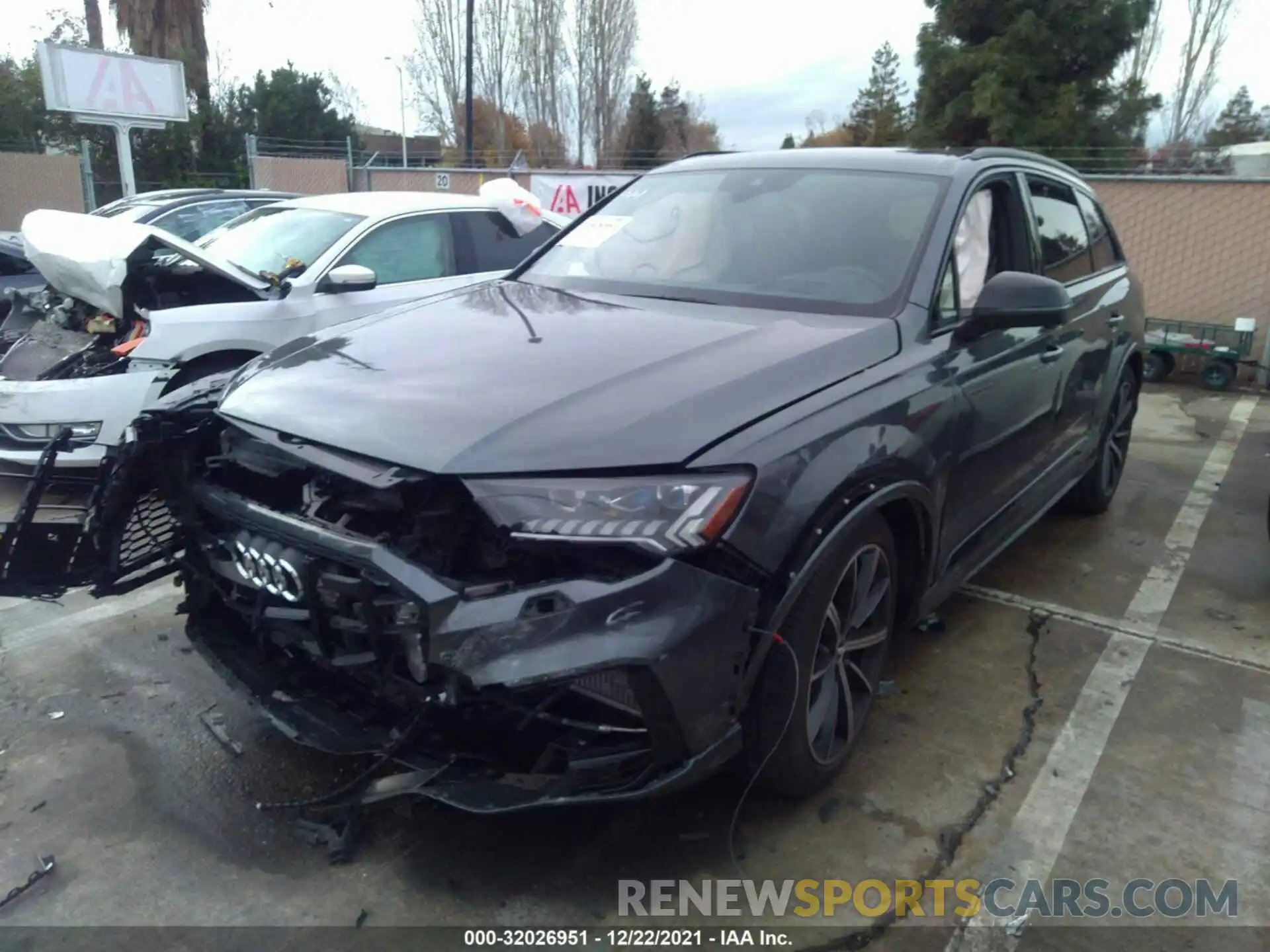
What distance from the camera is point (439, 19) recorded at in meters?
36.7

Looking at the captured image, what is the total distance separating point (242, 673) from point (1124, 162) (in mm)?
13569

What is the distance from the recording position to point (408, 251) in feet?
20.5

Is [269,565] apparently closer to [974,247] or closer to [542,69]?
[974,247]

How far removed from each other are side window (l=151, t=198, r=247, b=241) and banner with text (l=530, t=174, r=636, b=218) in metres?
5.07

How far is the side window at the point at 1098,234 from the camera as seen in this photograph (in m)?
4.73

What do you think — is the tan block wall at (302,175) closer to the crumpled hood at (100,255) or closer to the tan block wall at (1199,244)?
the crumpled hood at (100,255)

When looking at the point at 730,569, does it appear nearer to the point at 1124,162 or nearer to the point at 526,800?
the point at 526,800

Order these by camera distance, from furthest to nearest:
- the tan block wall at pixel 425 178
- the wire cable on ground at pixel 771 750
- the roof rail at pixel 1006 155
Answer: the tan block wall at pixel 425 178, the roof rail at pixel 1006 155, the wire cable on ground at pixel 771 750

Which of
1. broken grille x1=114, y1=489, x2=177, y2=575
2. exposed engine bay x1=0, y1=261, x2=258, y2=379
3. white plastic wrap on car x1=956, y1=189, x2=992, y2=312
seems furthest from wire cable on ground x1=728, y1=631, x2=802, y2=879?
exposed engine bay x1=0, y1=261, x2=258, y2=379

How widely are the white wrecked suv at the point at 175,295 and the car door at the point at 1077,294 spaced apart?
349 centimetres

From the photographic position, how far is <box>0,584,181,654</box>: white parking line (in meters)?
3.76

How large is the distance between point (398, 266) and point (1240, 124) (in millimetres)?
35343

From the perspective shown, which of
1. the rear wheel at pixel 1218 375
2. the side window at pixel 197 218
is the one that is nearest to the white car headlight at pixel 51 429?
the side window at pixel 197 218

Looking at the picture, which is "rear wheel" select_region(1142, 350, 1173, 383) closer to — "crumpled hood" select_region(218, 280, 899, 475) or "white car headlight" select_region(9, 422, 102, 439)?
"crumpled hood" select_region(218, 280, 899, 475)
